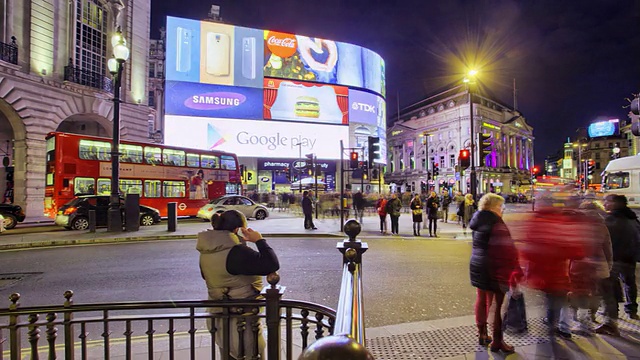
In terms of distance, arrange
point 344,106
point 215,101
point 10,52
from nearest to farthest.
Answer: point 10,52
point 215,101
point 344,106

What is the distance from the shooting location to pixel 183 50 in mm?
43438

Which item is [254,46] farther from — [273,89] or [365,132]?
[365,132]

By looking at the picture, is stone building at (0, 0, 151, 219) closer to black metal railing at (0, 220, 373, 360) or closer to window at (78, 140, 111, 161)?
window at (78, 140, 111, 161)

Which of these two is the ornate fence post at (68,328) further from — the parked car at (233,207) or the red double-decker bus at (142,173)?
the red double-decker bus at (142,173)

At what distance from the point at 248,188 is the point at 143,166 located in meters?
29.9

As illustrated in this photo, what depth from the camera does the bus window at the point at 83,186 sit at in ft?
53.5

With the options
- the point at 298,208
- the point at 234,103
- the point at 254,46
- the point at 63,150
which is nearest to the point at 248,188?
the point at 234,103

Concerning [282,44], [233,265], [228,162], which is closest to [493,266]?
[233,265]

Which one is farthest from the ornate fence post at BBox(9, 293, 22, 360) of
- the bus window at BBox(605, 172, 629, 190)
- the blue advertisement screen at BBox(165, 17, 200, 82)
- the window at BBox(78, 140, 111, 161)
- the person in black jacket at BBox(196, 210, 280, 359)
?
the blue advertisement screen at BBox(165, 17, 200, 82)

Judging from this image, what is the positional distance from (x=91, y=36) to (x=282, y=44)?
95.4 feet

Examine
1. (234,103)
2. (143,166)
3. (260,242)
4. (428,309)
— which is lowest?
(428,309)

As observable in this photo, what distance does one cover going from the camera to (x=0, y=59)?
59.2 ft

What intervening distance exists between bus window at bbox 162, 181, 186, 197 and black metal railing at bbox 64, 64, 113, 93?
9549 millimetres

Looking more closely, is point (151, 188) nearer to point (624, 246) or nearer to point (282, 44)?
point (624, 246)
